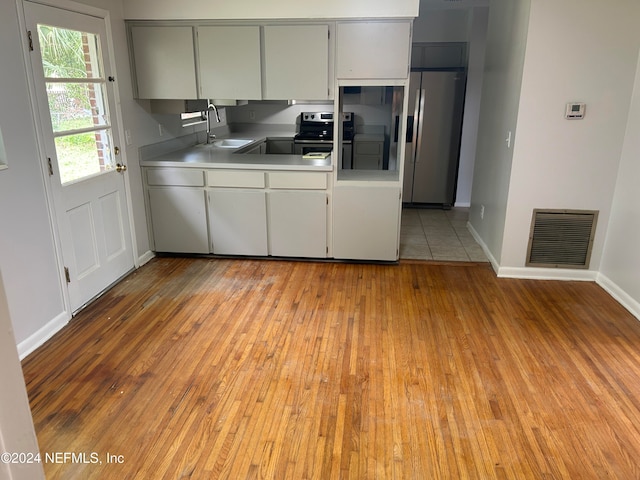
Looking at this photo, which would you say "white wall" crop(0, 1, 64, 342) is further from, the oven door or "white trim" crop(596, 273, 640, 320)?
"white trim" crop(596, 273, 640, 320)

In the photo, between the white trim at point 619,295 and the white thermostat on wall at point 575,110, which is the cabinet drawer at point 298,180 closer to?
the white thermostat on wall at point 575,110

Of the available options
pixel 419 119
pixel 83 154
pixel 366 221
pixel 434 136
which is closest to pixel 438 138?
pixel 434 136

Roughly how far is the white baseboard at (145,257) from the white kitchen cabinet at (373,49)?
2374 millimetres

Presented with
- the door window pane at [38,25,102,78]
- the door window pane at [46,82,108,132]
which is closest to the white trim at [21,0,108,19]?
the door window pane at [38,25,102,78]

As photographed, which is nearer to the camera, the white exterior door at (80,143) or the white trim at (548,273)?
the white exterior door at (80,143)

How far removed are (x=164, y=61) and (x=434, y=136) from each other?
11.4 feet

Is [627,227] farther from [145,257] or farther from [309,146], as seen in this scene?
[145,257]

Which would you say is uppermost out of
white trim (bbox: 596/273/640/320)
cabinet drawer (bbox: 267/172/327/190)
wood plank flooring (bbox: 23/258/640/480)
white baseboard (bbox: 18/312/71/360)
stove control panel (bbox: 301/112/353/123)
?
stove control panel (bbox: 301/112/353/123)

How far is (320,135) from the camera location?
597 cm

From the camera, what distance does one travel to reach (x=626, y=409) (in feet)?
7.22

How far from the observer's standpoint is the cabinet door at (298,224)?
3.92 meters

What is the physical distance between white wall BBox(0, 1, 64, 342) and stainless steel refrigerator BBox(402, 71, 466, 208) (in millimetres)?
4351

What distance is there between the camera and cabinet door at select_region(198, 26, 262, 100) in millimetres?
3668

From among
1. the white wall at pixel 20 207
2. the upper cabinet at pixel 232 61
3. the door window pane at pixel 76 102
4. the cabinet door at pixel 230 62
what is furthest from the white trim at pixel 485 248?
the white wall at pixel 20 207
